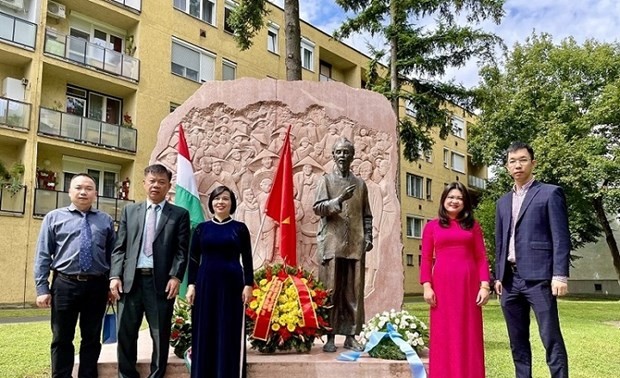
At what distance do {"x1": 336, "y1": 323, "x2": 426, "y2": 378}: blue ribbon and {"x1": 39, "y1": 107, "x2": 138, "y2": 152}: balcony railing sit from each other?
1377cm

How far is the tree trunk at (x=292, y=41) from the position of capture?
Answer: 11.9 m

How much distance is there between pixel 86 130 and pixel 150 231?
1383 cm

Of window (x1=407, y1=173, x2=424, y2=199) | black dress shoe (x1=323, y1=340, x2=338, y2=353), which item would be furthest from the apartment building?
black dress shoe (x1=323, y1=340, x2=338, y2=353)

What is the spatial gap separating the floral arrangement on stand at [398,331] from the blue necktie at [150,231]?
2.18 meters

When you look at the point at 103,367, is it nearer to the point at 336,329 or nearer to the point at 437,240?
the point at 336,329

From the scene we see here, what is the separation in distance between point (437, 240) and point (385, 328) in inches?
52.3

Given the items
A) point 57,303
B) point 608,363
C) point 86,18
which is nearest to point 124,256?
point 57,303

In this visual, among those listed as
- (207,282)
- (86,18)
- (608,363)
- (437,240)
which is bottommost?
(608,363)

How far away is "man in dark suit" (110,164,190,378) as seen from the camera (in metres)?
4.23

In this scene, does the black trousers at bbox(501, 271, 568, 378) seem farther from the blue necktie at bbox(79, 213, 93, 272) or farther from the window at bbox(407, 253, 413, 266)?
the window at bbox(407, 253, 413, 266)

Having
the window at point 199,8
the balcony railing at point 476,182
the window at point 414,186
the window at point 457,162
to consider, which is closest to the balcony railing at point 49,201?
the window at point 199,8

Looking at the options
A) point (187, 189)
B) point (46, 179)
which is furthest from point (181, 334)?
point (46, 179)

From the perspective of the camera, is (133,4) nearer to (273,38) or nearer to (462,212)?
(273,38)

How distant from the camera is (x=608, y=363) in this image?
275 inches
